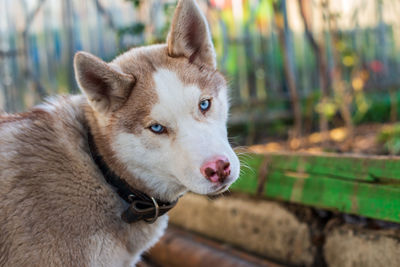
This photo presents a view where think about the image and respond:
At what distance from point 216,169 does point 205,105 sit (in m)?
0.43

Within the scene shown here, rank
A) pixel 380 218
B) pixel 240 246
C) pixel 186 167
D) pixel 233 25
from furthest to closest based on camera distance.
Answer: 1. pixel 233 25
2. pixel 240 246
3. pixel 380 218
4. pixel 186 167

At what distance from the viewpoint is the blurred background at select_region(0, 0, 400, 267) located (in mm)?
2801

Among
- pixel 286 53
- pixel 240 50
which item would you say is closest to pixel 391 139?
pixel 286 53

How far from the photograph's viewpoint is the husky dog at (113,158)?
6.31 ft

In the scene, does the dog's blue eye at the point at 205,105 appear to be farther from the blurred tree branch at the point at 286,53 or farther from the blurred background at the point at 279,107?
the blurred tree branch at the point at 286,53

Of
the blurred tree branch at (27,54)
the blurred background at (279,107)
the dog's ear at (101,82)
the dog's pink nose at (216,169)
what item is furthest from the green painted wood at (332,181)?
the blurred tree branch at (27,54)

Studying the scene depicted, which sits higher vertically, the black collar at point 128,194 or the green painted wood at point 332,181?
the black collar at point 128,194

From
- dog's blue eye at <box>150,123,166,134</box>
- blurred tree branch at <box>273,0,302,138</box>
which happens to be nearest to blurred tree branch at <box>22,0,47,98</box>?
blurred tree branch at <box>273,0,302,138</box>

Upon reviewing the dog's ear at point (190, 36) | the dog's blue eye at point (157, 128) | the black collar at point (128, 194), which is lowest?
the black collar at point (128, 194)

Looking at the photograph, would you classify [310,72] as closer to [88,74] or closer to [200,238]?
[200,238]

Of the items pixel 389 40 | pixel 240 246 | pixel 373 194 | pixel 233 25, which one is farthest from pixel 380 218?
pixel 389 40

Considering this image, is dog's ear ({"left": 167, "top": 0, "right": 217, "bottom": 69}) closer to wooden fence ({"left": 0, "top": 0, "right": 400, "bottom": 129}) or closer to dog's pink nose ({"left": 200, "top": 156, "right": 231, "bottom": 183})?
dog's pink nose ({"left": 200, "top": 156, "right": 231, "bottom": 183})

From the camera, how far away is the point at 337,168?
2.87 meters

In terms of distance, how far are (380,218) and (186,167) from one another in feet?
4.33
